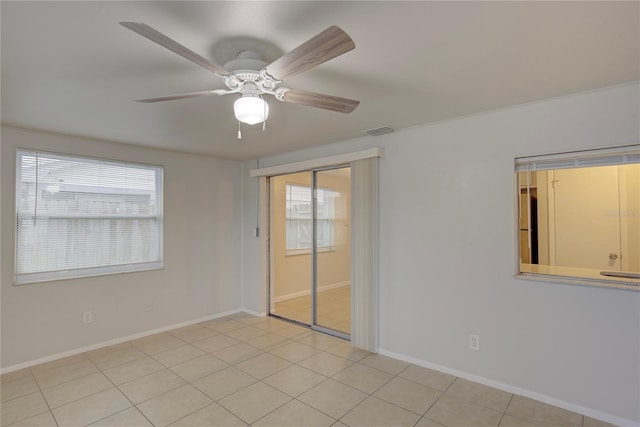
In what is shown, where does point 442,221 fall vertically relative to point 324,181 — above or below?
below

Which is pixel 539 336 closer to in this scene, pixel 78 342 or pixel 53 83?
pixel 53 83

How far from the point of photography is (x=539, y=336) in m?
2.53

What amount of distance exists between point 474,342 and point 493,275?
629mm

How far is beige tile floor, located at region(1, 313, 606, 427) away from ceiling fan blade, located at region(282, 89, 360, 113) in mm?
2164

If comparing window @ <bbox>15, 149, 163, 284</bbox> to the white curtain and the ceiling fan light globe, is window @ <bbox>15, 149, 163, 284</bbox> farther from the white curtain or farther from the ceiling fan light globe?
the ceiling fan light globe

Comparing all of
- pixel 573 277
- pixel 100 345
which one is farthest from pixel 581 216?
pixel 100 345


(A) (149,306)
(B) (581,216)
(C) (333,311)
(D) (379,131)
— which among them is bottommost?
(C) (333,311)

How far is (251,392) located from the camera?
2.68 metres

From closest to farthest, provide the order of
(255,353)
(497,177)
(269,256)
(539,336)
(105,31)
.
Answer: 1. (105,31)
2. (539,336)
3. (497,177)
4. (255,353)
5. (269,256)

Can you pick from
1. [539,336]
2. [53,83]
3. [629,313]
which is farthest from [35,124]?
[629,313]

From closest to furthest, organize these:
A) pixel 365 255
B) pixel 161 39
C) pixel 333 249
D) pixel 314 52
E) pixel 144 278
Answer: pixel 161 39, pixel 314 52, pixel 365 255, pixel 144 278, pixel 333 249

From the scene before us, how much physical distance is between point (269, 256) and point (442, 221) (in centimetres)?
272

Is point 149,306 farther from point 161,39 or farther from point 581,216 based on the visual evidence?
point 581,216

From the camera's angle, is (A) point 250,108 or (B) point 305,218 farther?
(B) point 305,218
